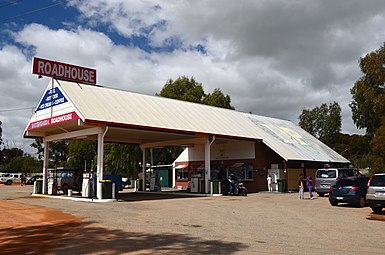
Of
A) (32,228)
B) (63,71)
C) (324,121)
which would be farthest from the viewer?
(324,121)

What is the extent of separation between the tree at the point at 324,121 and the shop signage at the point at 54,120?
62.3 m

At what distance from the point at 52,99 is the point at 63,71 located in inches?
74.5

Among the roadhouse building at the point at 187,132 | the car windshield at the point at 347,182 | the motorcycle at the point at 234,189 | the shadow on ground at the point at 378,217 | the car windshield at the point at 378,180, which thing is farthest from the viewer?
the motorcycle at the point at 234,189

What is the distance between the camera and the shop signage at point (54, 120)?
22.4 metres

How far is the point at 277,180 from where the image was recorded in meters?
31.6

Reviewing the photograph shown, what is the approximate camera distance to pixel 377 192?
15.7 metres

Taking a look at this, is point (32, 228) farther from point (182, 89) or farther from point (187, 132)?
point (182, 89)

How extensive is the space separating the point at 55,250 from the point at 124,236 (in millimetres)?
2102

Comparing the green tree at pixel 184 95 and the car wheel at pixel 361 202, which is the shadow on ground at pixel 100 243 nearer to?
the car wheel at pixel 361 202

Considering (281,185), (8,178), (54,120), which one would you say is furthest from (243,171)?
(8,178)

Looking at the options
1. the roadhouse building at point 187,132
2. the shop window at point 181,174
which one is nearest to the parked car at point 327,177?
the roadhouse building at point 187,132

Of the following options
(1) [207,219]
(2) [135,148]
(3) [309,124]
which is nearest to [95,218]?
(1) [207,219]

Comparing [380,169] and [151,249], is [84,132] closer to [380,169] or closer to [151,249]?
[151,249]

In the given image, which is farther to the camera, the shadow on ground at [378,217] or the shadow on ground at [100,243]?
the shadow on ground at [378,217]
